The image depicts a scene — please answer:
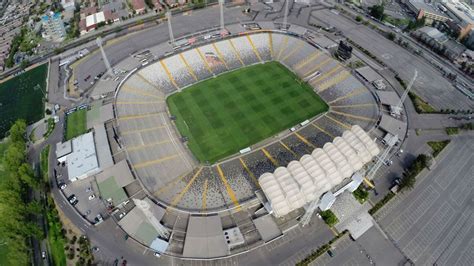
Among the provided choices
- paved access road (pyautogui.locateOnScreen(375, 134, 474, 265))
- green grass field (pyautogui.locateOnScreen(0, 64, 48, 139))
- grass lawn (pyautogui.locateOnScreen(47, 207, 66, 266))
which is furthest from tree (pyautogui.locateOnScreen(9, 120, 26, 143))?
paved access road (pyautogui.locateOnScreen(375, 134, 474, 265))

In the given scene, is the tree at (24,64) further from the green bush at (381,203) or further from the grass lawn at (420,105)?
the grass lawn at (420,105)

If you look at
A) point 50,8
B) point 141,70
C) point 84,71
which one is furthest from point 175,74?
point 50,8

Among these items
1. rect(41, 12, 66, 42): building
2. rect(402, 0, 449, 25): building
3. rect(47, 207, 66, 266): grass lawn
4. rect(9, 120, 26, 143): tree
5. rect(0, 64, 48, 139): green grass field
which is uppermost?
rect(41, 12, 66, 42): building

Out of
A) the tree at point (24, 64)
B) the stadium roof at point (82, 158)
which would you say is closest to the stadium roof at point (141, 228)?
the stadium roof at point (82, 158)

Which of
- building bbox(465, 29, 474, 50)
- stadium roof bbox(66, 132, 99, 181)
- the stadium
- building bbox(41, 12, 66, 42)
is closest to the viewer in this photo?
the stadium

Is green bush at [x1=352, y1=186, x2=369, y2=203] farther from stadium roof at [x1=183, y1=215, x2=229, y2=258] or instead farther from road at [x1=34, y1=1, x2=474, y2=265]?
stadium roof at [x1=183, y1=215, x2=229, y2=258]

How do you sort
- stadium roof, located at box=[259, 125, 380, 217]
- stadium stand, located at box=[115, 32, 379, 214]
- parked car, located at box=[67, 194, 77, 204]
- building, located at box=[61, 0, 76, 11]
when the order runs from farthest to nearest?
building, located at box=[61, 0, 76, 11] < parked car, located at box=[67, 194, 77, 204] < stadium stand, located at box=[115, 32, 379, 214] < stadium roof, located at box=[259, 125, 380, 217]
